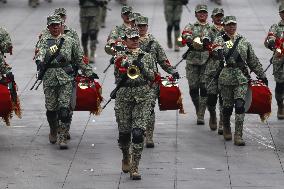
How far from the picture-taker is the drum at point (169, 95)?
14.6m

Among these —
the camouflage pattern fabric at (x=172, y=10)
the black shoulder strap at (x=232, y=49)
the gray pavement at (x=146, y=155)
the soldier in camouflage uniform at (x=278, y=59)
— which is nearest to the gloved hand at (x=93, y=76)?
the gray pavement at (x=146, y=155)

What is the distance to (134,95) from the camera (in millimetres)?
12953

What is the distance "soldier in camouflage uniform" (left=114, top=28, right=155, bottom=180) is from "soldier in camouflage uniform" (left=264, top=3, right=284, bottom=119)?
3.47 meters

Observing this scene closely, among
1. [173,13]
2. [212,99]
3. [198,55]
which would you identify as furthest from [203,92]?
[173,13]

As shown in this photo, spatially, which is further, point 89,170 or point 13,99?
point 13,99

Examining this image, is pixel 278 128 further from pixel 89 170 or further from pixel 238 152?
pixel 89 170


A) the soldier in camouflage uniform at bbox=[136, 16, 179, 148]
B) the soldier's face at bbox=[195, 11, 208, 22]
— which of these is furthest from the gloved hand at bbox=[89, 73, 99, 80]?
the soldier's face at bbox=[195, 11, 208, 22]

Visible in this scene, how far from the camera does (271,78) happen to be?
20.1 m

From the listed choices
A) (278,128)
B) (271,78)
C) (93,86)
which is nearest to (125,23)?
(93,86)

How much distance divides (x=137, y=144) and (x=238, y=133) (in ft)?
8.36

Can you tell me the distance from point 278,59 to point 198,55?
1381 mm

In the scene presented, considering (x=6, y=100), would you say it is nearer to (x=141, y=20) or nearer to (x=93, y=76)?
(x=93, y=76)

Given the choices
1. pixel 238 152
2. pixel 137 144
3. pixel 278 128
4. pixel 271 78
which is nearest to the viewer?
pixel 137 144

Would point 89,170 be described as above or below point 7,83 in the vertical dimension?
A: below
